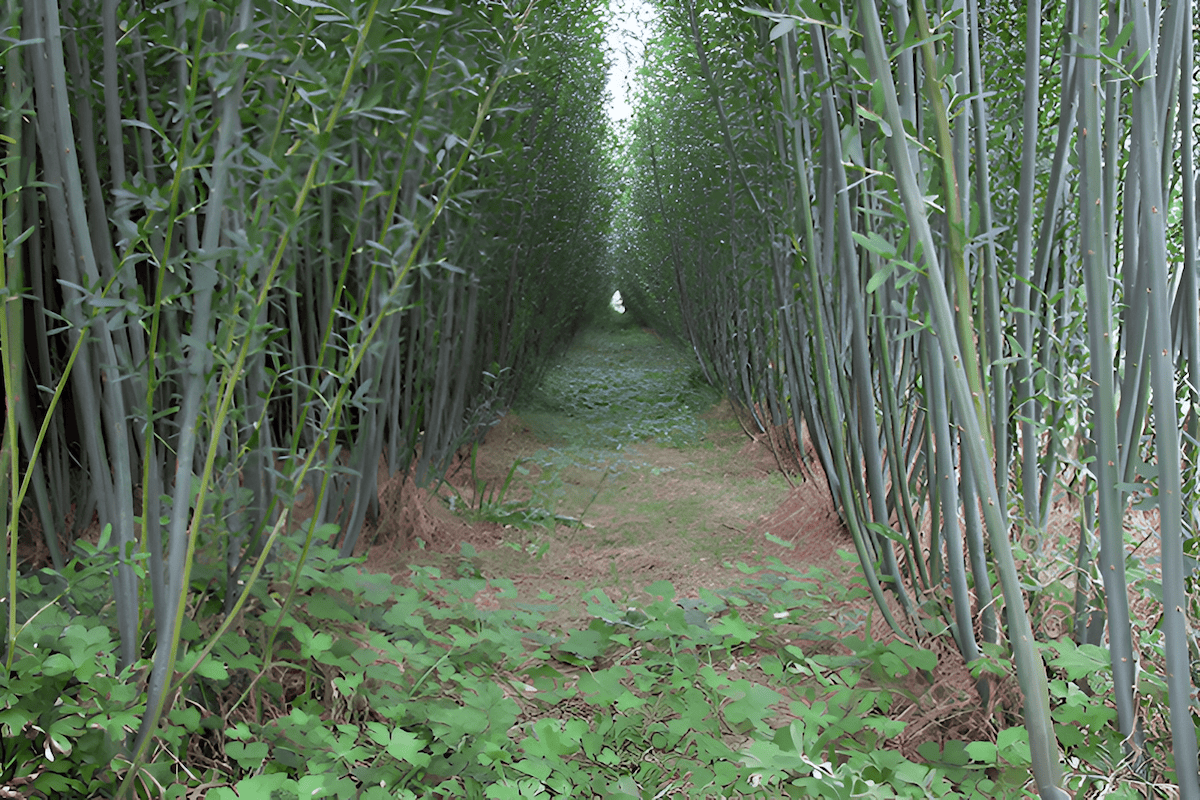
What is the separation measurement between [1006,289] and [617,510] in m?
2.27

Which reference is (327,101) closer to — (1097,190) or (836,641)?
(1097,190)

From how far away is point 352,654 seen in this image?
5.49 feet

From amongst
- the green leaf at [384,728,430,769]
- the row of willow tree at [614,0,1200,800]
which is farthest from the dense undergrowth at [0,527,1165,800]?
the row of willow tree at [614,0,1200,800]

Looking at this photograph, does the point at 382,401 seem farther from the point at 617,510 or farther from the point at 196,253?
Result: the point at 617,510

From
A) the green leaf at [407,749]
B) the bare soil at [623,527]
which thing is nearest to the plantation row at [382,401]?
the green leaf at [407,749]

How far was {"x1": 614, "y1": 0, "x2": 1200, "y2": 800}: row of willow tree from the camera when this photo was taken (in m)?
1.05

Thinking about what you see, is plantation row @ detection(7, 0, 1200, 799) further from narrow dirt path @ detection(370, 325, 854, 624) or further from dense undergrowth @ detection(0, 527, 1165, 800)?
narrow dirt path @ detection(370, 325, 854, 624)

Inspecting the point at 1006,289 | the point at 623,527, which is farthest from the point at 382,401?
the point at 623,527

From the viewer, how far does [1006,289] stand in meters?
1.97

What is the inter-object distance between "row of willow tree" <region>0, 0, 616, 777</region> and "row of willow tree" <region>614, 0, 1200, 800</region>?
786mm

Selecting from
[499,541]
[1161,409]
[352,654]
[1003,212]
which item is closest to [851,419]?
[1003,212]

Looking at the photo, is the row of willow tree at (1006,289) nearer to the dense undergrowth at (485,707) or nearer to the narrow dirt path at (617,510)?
the dense undergrowth at (485,707)

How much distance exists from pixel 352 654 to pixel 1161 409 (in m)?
1.57

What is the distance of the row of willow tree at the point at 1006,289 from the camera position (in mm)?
1051
